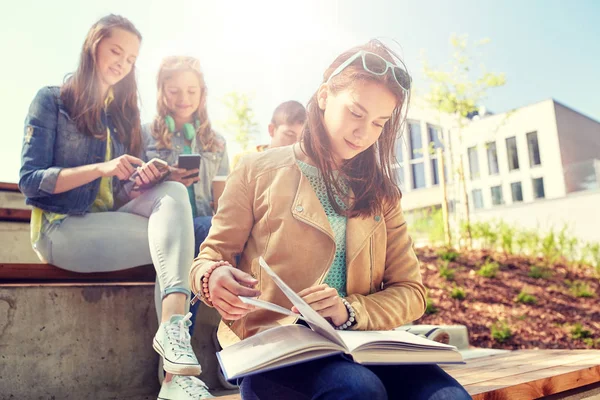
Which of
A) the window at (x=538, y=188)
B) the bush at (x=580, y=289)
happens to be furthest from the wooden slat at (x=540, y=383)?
the window at (x=538, y=188)

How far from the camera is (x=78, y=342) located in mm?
1999

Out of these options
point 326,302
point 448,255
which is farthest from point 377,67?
point 448,255

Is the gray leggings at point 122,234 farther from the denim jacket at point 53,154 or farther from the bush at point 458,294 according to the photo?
A: the bush at point 458,294

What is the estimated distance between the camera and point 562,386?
165cm

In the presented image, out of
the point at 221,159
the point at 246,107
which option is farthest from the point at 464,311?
the point at 246,107

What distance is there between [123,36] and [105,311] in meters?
1.18

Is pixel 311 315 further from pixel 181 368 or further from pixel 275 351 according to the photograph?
pixel 181 368

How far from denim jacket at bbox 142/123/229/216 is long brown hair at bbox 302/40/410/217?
4.00 ft

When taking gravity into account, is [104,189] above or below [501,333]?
A: above

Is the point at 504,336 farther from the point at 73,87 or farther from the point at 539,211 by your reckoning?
the point at 539,211

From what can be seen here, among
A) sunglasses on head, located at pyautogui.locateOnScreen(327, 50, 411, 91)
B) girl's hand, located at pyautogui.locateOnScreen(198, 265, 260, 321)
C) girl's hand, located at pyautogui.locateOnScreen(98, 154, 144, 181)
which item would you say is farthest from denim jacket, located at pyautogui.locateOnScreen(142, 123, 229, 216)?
girl's hand, located at pyautogui.locateOnScreen(198, 265, 260, 321)

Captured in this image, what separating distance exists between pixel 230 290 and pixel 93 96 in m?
1.54

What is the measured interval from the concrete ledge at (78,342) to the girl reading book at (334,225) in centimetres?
104

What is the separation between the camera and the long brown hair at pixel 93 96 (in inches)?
83.7
